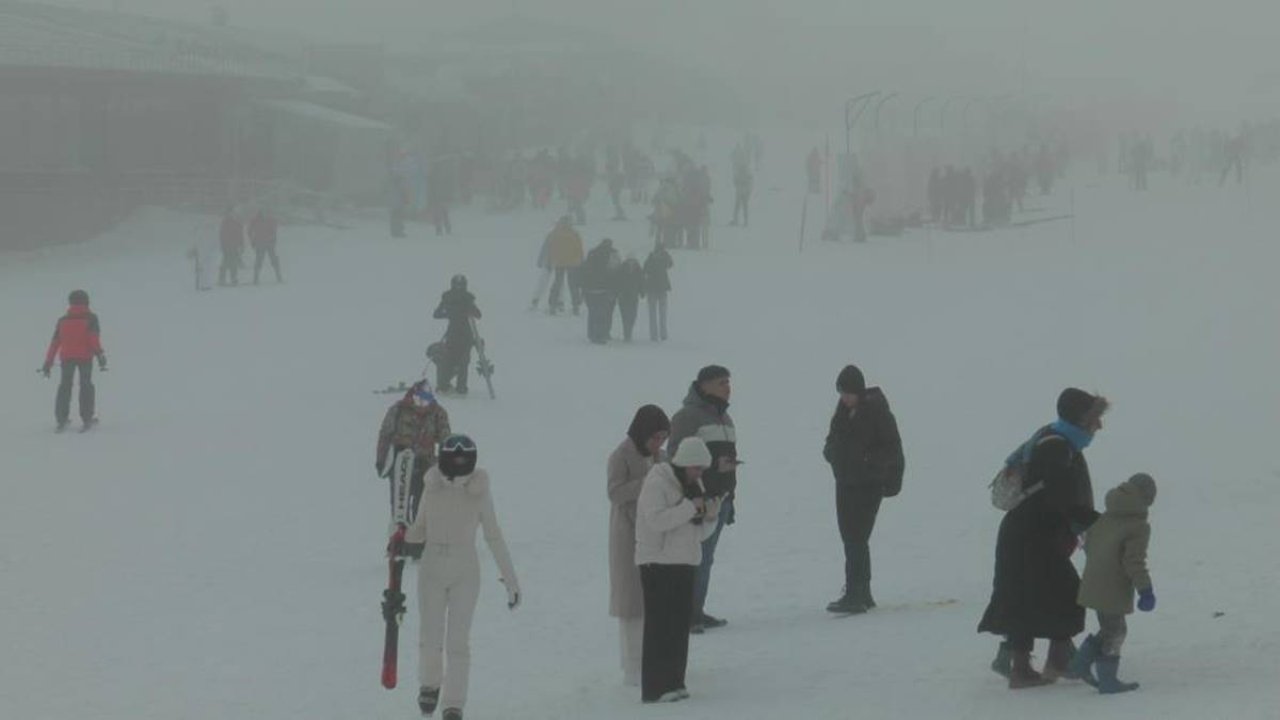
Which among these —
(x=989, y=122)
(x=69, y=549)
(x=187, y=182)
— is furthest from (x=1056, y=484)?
(x=989, y=122)

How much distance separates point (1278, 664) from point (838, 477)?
2762 millimetres

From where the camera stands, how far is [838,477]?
11.4 meters

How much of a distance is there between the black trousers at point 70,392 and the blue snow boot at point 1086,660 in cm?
1280

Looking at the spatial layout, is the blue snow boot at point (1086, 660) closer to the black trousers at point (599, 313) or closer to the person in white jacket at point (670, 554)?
the person in white jacket at point (670, 554)

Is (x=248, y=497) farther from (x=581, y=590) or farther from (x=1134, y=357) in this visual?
(x=1134, y=357)

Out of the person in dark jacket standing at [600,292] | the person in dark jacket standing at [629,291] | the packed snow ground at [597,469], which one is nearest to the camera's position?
the packed snow ground at [597,469]

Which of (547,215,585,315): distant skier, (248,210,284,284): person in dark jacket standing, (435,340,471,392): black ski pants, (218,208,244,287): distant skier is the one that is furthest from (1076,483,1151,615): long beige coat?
(218,208,244,287): distant skier

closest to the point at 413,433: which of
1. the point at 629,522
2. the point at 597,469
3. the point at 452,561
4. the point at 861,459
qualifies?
the point at 861,459

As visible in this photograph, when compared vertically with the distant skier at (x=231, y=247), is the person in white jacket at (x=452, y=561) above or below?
below

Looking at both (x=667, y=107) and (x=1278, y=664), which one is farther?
(x=667, y=107)

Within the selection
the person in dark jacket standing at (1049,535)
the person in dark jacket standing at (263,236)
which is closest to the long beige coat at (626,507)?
the person in dark jacket standing at (1049,535)

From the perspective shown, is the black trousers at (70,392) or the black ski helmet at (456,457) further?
the black trousers at (70,392)

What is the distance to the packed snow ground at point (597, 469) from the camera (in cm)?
1040

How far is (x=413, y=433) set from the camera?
12539mm
